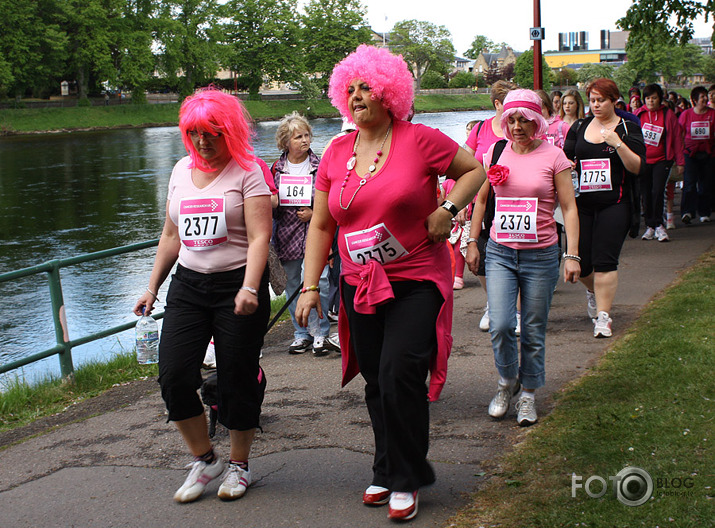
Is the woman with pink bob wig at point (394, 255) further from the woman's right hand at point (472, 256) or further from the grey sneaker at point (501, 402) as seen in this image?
the grey sneaker at point (501, 402)

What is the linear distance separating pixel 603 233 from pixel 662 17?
909 centimetres

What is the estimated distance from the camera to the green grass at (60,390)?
20.2 ft

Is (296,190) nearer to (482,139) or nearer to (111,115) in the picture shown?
(482,139)

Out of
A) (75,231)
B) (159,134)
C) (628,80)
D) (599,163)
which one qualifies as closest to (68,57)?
(159,134)

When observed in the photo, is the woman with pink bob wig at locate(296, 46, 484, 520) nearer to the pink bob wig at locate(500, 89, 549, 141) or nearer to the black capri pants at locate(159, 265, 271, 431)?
the black capri pants at locate(159, 265, 271, 431)

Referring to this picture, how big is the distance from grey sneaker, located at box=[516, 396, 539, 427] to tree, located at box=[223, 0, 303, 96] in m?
90.0

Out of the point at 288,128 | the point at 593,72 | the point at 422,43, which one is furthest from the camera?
the point at 422,43

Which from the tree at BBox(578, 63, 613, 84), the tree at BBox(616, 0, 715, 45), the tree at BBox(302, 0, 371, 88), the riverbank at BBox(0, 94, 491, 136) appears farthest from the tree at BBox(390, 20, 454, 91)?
the tree at BBox(616, 0, 715, 45)

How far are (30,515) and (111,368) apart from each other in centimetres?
314

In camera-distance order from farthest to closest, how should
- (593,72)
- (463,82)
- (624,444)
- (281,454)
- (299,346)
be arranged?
1. (593,72)
2. (463,82)
3. (299,346)
4. (281,454)
5. (624,444)

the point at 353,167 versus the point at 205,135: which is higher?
the point at 205,135

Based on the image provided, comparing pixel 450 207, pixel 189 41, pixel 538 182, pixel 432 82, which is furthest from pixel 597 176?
pixel 432 82

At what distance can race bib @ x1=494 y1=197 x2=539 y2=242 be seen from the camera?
501cm

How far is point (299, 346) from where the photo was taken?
727 centimetres
